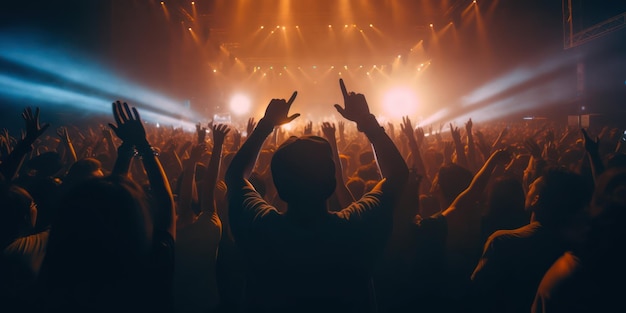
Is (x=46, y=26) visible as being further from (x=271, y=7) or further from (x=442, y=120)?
(x=442, y=120)

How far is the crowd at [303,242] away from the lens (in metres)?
1.12

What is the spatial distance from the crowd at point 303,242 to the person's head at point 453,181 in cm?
47

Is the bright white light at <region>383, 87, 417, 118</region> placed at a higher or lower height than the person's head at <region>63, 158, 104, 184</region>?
higher

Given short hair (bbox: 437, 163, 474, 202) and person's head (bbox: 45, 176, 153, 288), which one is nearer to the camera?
person's head (bbox: 45, 176, 153, 288)

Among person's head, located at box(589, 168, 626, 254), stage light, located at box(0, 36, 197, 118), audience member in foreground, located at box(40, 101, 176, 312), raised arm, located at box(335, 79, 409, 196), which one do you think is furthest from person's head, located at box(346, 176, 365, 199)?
stage light, located at box(0, 36, 197, 118)

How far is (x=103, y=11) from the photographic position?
51.7 ft

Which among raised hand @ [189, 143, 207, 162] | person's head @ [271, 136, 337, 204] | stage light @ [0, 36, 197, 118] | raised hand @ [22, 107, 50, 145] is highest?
stage light @ [0, 36, 197, 118]

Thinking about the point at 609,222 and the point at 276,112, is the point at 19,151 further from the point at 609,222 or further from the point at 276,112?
the point at 609,222

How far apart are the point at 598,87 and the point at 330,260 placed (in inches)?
918

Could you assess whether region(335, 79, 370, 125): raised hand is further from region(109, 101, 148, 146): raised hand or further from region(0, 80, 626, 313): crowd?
region(109, 101, 148, 146): raised hand

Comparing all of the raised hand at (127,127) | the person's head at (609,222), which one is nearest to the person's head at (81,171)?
the raised hand at (127,127)

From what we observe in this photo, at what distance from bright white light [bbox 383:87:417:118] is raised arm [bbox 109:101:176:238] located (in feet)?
114

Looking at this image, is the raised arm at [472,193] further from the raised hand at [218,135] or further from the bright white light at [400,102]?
the bright white light at [400,102]

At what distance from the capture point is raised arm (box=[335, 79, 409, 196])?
1531mm
